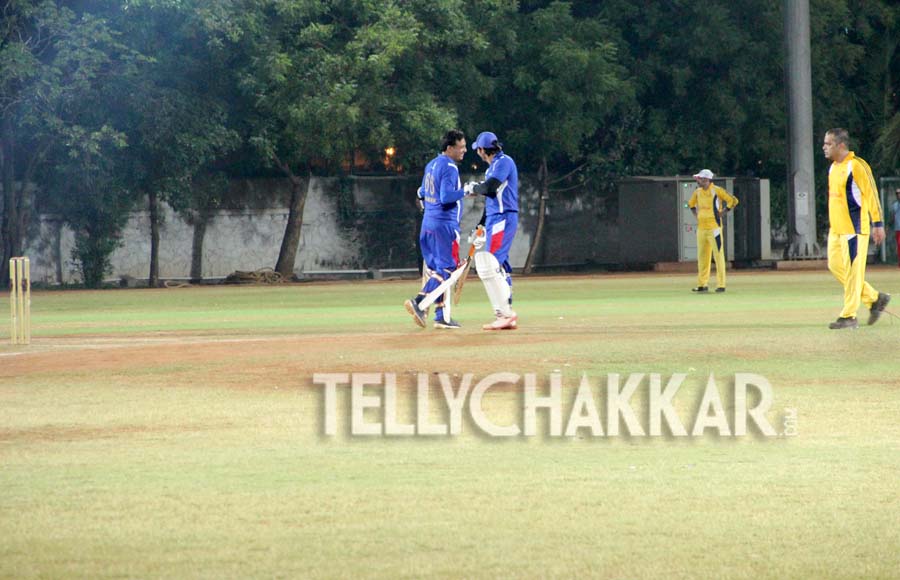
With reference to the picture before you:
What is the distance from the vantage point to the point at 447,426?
34.2 ft

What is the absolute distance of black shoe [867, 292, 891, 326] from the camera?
18.4m

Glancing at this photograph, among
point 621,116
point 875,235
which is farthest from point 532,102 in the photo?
point 875,235

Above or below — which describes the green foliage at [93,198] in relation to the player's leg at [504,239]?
above

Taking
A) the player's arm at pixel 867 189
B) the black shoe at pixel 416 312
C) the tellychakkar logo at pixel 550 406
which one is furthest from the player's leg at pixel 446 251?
the tellychakkar logo at pixel 550 406

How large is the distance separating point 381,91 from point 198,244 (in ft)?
23.3

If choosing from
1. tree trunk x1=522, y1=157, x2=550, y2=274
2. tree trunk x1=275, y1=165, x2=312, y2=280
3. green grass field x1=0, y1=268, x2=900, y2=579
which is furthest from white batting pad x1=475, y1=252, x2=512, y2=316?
tree trunk x1=522, y1=157, x2=550, y2=274

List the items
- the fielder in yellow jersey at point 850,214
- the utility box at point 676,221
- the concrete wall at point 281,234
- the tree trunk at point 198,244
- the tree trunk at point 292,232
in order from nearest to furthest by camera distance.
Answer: the fielder in yellow jersey at point 850,214
the concrete wall at point 281,234
the tree trunk at point 292,232
the tree trunk at point 198,244
the utility box at point 676,221

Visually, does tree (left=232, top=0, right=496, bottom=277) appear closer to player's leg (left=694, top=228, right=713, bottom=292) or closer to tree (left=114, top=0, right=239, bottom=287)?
tree (left=114, top=0, right=239, bottom=287)

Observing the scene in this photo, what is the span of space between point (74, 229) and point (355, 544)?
35654 millimetres

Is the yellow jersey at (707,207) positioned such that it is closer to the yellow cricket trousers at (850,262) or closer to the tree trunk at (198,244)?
the yellow cricket trousers at (850,262)

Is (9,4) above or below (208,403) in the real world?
above

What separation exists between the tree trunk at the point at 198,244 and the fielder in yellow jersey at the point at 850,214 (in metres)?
27.6

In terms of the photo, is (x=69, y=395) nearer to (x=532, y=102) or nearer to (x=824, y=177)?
(x=532, y=102)

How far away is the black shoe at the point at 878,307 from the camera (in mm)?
18391
